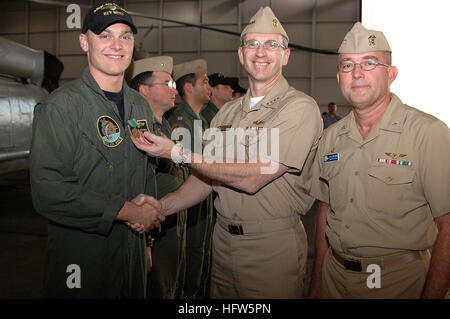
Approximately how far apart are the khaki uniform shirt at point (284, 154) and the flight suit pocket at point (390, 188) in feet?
1.18

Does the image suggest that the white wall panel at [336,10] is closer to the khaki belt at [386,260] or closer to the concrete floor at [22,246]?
the concrete floor at [22,246]

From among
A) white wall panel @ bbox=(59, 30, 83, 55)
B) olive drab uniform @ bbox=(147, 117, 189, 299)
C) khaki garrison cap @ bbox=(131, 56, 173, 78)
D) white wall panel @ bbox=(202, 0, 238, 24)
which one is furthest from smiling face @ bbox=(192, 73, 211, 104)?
white wall panel @ bbox=(59, 30, 83, 55)

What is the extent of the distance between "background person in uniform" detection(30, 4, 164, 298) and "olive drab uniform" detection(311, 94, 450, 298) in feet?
3.29

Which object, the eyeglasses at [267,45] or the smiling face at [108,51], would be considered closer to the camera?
the smiling face at [108,51]

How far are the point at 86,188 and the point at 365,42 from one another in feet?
4.76

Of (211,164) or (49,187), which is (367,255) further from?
(49,187)

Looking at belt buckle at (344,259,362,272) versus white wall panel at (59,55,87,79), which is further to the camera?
white wall panel at (59,55,87,79)

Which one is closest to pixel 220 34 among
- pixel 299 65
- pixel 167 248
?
pixel 299 65

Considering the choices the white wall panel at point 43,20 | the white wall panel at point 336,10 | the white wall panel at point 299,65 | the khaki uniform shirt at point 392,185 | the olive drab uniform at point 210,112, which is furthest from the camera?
the white wall panel at point 43,20

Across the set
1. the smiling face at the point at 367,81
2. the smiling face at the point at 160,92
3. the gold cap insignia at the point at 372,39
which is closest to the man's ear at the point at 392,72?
the smiling face at the point at 367,81

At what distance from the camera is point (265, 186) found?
1.92 metres

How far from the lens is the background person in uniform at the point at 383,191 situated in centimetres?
153

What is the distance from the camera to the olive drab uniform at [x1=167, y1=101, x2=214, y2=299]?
3428 mm

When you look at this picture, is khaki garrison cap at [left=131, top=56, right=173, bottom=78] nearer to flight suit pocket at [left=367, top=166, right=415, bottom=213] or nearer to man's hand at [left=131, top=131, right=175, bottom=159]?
man's hand at [left=131, top=131, right=175, bottom=159]
